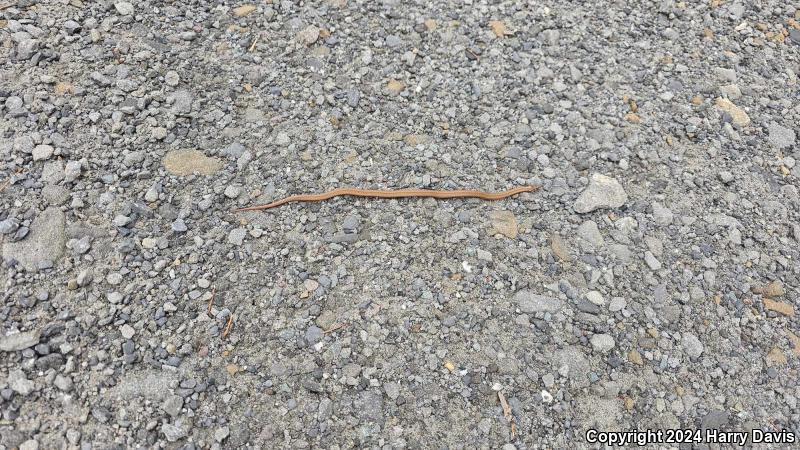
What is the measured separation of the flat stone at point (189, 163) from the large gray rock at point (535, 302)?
6.52 feet

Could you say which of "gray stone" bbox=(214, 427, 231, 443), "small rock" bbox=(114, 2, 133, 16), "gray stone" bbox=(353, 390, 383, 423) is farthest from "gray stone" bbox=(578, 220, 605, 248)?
"small rock" bbox=(114, 2, 133, 16)

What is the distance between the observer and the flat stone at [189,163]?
3.80 metres

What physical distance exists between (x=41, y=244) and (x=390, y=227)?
6.30ft

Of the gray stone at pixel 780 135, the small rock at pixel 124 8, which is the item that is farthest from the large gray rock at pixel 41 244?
the gray stone at pixel 780 135

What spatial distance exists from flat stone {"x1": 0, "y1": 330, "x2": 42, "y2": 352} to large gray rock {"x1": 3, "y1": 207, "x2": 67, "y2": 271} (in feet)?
1.24

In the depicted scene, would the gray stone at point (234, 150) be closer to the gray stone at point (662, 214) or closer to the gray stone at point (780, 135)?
the gray stone at point (662, 214)

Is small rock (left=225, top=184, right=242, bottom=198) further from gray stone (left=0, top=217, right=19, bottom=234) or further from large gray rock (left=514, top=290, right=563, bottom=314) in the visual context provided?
large gray rock (left=514, top=290, right=563, bottom=314)

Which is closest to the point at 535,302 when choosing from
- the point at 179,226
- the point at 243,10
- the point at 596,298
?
the point at 596,298

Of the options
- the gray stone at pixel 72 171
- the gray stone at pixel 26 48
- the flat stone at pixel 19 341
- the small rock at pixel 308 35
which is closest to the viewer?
the flat stone at pixel 19 341

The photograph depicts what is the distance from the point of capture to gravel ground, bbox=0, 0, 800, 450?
3.09 metres

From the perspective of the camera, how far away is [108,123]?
3863 millimetres

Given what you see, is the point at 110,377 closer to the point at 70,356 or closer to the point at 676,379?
the point at 70,356

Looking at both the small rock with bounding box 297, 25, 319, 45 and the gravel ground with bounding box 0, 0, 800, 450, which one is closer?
the gravel ground with bounding box 0, 0, 800, 450

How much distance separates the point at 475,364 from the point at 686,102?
262 cm
